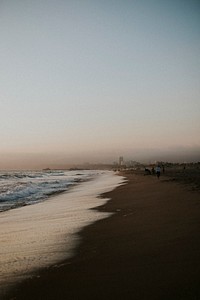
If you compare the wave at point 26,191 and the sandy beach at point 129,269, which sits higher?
the sandy beach at point 129,269

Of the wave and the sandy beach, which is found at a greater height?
the sandy beach

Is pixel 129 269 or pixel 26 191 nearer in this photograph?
pixel 129 269

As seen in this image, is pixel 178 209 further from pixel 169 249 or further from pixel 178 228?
pixel 169 249

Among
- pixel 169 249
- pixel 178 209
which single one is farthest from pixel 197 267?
pixel 178 209

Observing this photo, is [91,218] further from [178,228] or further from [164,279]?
[164,279]

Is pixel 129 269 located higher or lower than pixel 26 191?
higher

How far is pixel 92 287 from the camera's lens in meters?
4.21

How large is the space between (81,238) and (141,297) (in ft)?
12.6

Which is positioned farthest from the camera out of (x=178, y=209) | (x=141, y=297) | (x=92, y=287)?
(x=178, y=209)

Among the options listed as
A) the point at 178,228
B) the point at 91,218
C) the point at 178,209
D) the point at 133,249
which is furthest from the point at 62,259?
the point at 178,209

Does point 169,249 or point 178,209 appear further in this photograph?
point 178,209

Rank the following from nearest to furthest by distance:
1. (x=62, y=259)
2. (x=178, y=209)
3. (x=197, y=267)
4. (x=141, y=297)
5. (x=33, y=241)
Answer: (x=141, y=297) → (x=197, y=267) → (x=62, y=259) → (x=33, y=241) → (x=178, y=209)

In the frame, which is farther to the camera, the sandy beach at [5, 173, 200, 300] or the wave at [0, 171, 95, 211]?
the wave at [0, 171, 95, 211]

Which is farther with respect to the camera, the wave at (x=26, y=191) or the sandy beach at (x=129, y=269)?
the wave at (x=26, y=191)
